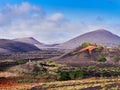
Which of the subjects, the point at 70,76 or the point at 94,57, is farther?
the point at 94,57

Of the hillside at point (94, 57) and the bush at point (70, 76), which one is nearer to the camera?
the bush at point (70, 76)

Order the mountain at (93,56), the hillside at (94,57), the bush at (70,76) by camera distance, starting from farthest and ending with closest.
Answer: the mountain at (93,56) < the hillside at (94,57) < the bush at (70,76)

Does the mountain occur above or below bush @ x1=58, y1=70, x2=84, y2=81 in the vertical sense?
above

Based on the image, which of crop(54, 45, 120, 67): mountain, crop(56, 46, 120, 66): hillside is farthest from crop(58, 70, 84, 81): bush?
crop(54, 45, 120, 67): mountain

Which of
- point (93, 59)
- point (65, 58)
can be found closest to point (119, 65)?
point (93, 59)

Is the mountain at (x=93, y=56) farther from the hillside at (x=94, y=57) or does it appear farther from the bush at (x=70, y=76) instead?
the bush at (x=70, y=76)

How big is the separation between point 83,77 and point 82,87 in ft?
63.2

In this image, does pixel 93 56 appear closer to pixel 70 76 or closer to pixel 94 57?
pixel 94 57

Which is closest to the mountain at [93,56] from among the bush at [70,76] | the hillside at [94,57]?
the hillside at [94,57]

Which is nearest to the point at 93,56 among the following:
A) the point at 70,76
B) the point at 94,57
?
the point at 94,57

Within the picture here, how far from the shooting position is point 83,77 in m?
66.9

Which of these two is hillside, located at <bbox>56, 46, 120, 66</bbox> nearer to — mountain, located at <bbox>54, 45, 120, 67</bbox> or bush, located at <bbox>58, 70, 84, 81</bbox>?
mountain, located at <bbox>54, 45, 120, 67</bbox>

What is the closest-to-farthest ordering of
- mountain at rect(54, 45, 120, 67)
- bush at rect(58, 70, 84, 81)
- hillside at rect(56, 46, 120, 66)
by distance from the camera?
1. bush at rect(58, 70, 84, 81)
2. hillside at rect(56, 46, 120, 66)
3. mountain at rect(54, 45, 120, 67)

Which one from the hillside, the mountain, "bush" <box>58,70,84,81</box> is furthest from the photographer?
the mountain
